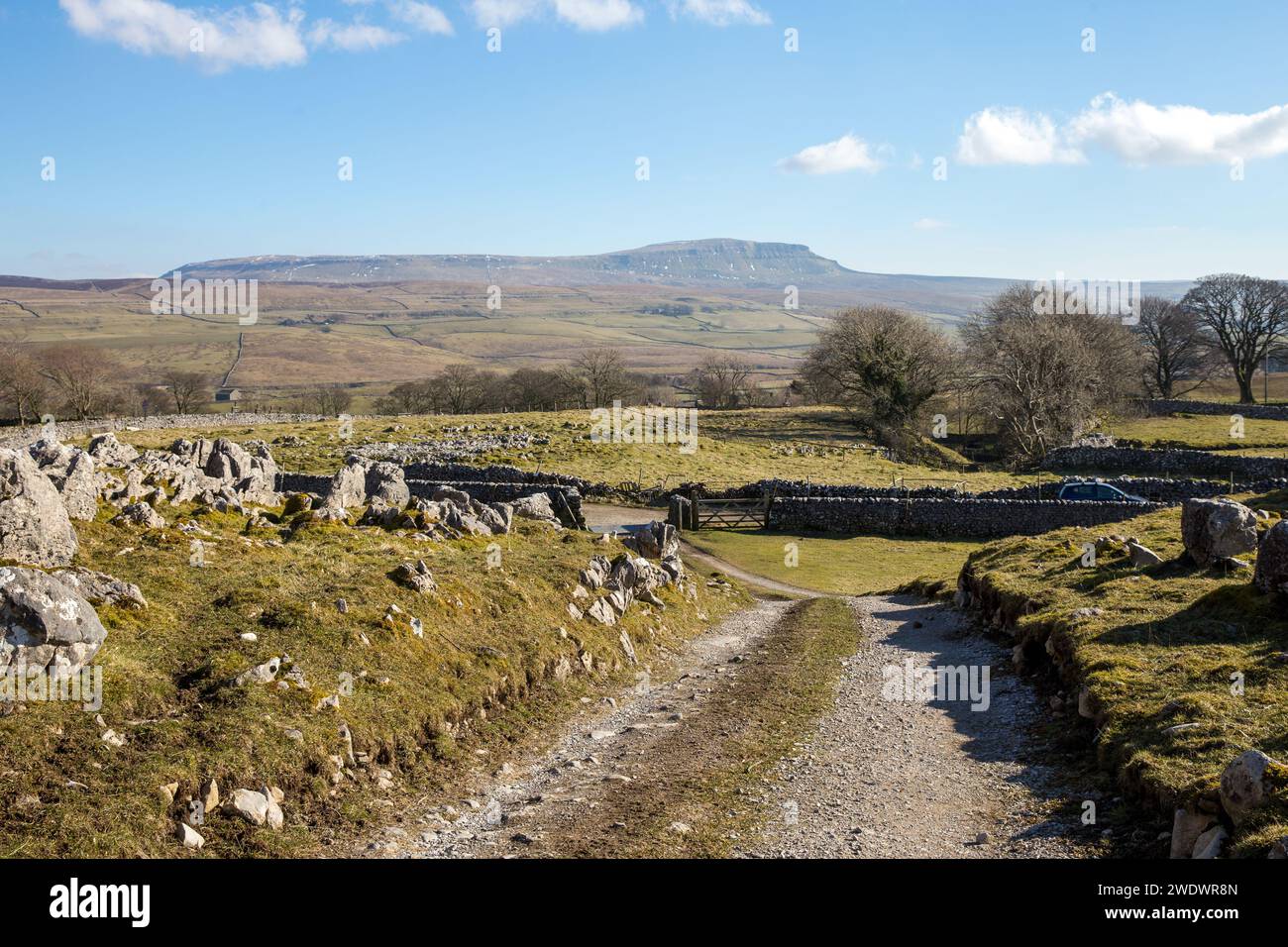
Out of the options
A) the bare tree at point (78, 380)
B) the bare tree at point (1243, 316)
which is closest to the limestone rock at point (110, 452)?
the bare tree at point (78, 380)

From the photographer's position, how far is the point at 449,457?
182 ft

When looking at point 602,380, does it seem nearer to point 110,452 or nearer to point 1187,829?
point 110,452

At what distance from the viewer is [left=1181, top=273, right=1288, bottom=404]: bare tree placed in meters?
89.4

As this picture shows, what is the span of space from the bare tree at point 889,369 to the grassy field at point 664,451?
279 cm

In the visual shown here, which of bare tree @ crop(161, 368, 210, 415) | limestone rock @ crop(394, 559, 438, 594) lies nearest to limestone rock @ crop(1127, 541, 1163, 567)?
limestone rock @ crop(394, 559, 438, 594)

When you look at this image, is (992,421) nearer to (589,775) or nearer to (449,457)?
(449,457)

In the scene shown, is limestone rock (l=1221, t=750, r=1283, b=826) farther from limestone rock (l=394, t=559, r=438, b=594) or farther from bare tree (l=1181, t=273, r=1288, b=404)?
bare tree (l=1181, t=273, r=1288, b=404)

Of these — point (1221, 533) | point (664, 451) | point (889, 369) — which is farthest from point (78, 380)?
point (1221, 533)

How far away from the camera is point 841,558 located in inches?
1551

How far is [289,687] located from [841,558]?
29510mm

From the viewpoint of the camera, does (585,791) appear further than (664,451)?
No

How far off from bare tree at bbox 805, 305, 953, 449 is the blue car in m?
28.9

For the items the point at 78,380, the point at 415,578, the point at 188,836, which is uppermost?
the point at 78,380
